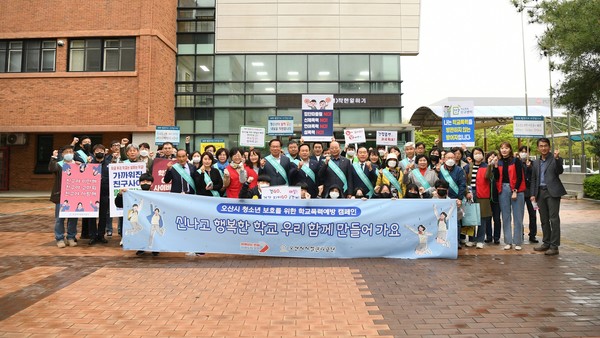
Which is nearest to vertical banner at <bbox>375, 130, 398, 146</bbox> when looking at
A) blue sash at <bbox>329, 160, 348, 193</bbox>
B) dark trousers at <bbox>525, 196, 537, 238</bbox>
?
dark trousers at <bbox>525, 196, 537, 238</bbox>

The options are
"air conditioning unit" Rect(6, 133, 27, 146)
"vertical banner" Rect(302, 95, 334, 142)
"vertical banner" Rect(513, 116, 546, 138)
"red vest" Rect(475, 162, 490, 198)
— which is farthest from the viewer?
"air conditioning unit" Rect(6, 133, 27, 146)

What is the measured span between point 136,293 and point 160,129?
10.2 m

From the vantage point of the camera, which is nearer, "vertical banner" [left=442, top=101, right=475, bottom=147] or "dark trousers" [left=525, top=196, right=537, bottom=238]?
"dark trousers" [left=525, top=196, right=537, bottom=238]

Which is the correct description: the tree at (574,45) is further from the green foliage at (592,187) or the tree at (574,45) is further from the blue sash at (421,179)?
the green foliage at (592,187)

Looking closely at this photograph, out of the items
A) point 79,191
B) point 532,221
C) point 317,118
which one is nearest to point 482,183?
point 532,221

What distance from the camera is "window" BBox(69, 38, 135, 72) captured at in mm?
21156

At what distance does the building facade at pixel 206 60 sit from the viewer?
21031mm

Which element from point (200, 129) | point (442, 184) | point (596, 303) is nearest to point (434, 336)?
point (596, 303)

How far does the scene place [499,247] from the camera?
27.7 ft

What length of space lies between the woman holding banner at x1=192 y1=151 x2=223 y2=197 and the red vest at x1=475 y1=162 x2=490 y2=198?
16.9 feet

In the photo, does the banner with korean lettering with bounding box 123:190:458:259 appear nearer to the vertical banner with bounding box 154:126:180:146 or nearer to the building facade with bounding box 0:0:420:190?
the vertical banner with bounding box 154:126:180:146

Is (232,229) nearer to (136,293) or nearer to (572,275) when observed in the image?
(136,293)

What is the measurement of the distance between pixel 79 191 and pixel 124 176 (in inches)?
40.1

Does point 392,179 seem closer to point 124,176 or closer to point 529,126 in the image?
point 529,126
